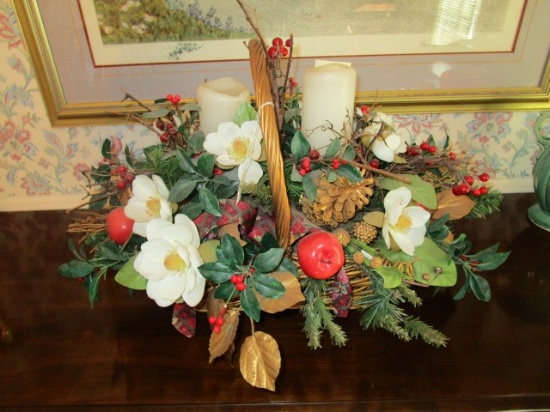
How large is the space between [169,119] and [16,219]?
0.56 meters

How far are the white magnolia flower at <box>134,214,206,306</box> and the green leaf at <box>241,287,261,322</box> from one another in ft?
0.21

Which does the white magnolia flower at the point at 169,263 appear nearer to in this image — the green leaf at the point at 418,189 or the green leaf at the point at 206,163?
the green leaf at the point at 206,163

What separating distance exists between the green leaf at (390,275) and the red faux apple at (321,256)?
0.07 meters

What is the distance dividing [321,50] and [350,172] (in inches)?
16.3

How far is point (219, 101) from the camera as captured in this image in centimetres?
63

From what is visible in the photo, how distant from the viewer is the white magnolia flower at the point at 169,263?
0.54 meters

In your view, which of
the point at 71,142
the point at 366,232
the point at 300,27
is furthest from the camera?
the point at 71,142

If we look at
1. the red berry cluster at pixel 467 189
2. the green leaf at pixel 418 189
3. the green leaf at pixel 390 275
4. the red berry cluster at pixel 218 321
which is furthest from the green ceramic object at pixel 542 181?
the red berry cluster at pixel 218 321

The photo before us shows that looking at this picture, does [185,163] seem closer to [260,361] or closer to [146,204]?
[146,204]

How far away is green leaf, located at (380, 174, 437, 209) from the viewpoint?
0.62 meters

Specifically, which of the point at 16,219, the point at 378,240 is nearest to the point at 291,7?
the point at 378,240

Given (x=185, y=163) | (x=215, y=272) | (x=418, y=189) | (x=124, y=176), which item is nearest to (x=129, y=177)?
(x=124, y=176)

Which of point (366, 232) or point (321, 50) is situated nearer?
point (366, 232)

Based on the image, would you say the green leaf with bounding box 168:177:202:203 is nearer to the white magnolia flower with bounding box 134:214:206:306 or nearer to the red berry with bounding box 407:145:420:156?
the white magnolia flower with bounding box 134:214:206:306
